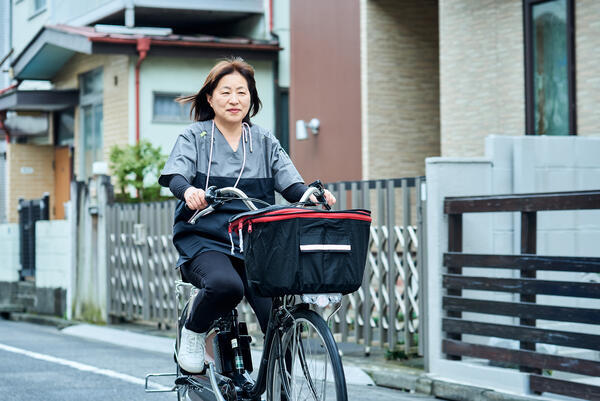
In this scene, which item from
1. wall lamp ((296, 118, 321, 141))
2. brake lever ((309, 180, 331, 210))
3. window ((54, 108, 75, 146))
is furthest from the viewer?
window ((54, 108, 75, 146))

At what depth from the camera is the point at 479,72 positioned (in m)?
13.2

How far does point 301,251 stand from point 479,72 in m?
9.24

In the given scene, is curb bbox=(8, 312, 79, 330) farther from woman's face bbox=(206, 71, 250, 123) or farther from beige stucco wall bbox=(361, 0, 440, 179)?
woman's face bbox=(206, 71, 250, 123)

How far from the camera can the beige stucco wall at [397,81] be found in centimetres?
1568

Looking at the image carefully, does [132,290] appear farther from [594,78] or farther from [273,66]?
[273,66]

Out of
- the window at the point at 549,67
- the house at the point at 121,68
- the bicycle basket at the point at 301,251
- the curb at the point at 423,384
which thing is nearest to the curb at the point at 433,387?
the curb at the point at 423,384

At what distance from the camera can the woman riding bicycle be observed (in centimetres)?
518

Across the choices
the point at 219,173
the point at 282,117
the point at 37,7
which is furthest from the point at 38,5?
the point at 219,173

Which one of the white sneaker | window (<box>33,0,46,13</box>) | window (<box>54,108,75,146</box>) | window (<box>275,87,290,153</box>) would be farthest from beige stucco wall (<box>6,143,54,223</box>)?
the white sneaker

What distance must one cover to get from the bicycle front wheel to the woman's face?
121cm

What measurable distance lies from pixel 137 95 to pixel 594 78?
1054 cm

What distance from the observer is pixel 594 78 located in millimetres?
11508

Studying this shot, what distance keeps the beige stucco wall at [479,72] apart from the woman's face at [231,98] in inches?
303

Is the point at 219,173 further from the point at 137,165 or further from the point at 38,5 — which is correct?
the point at 38,5
